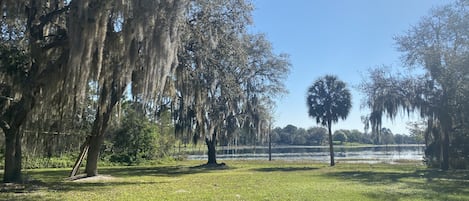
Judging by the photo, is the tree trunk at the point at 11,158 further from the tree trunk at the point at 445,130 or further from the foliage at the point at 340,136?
the foliage at the point at 340,136

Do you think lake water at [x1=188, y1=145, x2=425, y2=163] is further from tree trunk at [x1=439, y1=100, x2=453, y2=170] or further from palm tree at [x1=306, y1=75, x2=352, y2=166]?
tree trunk at [x1=439, y1=100, x2=453, y2=170]

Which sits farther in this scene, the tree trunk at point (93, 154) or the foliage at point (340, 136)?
the foliage at point (340, 136)

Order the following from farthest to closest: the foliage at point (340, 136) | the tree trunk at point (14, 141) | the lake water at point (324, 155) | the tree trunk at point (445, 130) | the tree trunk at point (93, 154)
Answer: the foliage at point (340, 136), the lake water at point (324, 155), the tree trunk at point (445, 130), the tree trunk at point (93, 154), the tree trunk at point (14, 141)

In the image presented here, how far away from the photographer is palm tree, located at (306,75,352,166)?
102 ft

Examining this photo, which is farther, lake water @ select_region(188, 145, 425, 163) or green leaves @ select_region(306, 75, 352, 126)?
lake water @ select_region(188, 145, 425, 163)

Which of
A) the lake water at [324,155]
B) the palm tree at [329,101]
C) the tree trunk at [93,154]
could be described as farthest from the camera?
the lake water at [324,155]

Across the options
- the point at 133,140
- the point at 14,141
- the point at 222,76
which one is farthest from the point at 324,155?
the point at 14,141

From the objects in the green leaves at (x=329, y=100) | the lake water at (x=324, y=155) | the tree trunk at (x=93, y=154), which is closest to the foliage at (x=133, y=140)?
the lake water at (x=324, y=155)

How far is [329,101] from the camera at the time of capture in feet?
103

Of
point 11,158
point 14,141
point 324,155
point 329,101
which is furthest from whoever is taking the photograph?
point 324,155

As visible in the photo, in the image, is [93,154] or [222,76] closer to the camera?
[93,154]

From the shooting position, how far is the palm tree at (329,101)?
30953 millimetres

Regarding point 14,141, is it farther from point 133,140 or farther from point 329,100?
point 329,100

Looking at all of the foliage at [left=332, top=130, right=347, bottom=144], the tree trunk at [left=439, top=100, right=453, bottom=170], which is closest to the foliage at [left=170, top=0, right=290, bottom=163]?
the tree trunk at [left=439, top=100, right=453, bottom=170]
